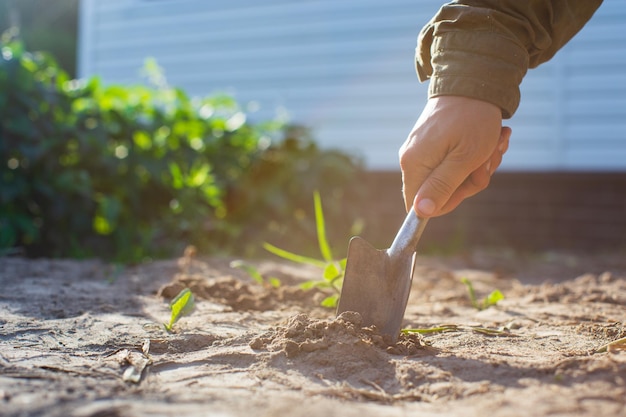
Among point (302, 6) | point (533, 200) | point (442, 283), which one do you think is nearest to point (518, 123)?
point (533, 200)

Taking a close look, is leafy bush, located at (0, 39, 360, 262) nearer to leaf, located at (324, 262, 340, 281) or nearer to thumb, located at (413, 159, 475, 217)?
leaf, located at (324, 262, 340, 281)

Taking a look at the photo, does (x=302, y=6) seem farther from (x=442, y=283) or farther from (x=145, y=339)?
(x=145, y=339)

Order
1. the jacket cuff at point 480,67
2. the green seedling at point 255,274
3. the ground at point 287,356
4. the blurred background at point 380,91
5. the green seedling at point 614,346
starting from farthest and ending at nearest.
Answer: the blurred background at point 380,91 → the green seedling at point 255,274 → the jacket cuff at point 480,67 → the green seedling at point 614,346 → the ground at point 287,356

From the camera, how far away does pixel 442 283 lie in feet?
10.7

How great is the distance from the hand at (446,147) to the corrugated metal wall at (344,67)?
195 inches

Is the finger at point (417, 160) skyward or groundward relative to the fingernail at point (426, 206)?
skyward

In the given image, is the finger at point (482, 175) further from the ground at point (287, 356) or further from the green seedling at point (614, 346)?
the green seedling at point (614, 346)

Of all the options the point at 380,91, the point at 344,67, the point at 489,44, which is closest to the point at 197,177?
the point at 489,44

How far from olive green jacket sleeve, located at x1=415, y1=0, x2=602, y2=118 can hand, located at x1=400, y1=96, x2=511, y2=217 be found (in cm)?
4

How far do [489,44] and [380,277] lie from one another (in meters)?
0.72

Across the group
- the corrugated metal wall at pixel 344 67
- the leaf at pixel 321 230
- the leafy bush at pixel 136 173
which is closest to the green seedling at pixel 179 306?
the leaf at pixel 321 230

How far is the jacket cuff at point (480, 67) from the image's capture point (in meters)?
1.71

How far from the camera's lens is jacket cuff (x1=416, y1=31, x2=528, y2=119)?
1.71m

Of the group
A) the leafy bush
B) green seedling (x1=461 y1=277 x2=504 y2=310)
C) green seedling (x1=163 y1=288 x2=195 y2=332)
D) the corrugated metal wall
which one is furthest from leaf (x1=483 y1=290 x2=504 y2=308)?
the corrugated metal wall
